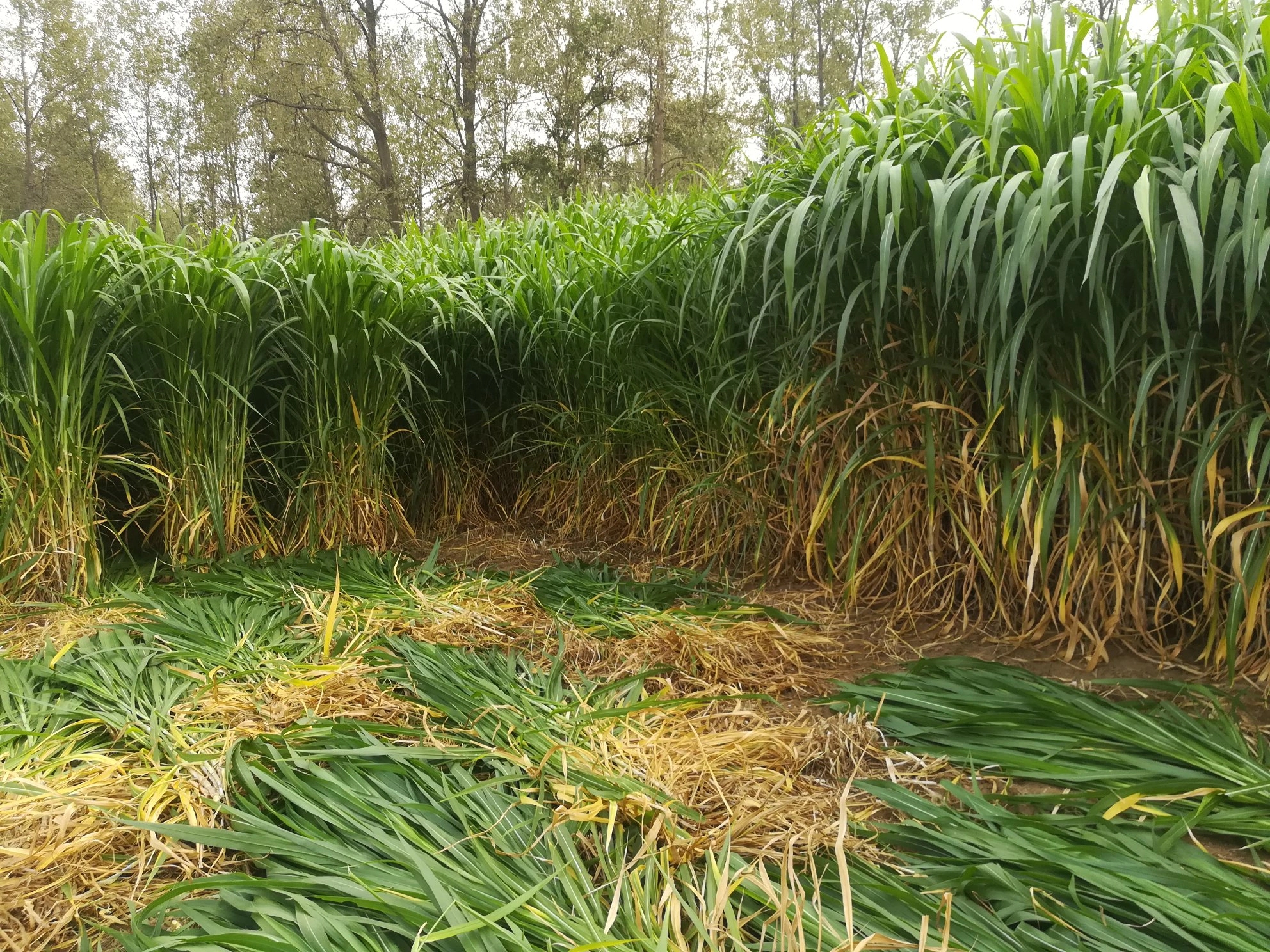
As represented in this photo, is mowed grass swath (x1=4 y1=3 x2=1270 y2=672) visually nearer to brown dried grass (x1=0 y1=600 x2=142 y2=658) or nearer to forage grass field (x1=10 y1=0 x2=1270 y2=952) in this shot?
forage grass field (x1=10 y1=0 x2=1270 y2=952)

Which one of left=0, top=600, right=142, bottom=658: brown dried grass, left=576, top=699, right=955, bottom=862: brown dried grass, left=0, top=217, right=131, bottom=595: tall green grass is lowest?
left=576, top=699, right=955, bottom=862: brown dried grass

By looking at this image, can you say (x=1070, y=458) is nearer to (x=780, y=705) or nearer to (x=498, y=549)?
(x=780, y=705)

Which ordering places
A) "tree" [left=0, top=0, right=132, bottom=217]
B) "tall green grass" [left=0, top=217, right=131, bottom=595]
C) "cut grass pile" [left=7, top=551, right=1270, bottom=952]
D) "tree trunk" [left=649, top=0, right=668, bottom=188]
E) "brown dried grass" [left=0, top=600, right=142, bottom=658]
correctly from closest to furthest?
1. "cut grass pile" [left=7, top=551, right=1270, bottom=952]
2. "brown dried grass" [left=0, top=600, right=142, bottom=658]
3. "tall green grass" [left=0, top=217, right=131, bottom=595]
4. "tree trunk" [left=649, top=0, right=668, bottom=188]
5. "tree" [left=0, top=0, right=132, bottom=217]

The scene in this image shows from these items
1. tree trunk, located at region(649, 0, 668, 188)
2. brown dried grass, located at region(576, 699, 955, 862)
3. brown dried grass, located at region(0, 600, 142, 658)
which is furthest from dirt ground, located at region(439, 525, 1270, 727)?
tree trunk, located at region(649, 0, 668, 188)

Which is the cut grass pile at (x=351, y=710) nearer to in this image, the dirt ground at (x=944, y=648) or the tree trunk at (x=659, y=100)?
the dirt ground at (x=944, y=648)

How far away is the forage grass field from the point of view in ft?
2.62

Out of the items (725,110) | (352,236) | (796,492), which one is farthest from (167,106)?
(796,492)

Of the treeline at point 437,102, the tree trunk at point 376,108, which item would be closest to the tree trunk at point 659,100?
the treeline at point 437,102

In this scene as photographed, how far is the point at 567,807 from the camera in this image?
0.93 meters

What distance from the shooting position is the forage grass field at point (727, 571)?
800mm

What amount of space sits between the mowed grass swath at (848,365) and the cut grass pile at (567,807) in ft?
1.23

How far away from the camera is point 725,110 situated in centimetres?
1362

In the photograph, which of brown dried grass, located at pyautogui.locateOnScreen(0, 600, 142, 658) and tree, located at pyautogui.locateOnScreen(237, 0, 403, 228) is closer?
brown dried grass, located at pyautogui.locateOnScreen(0, 600, 142, 658)

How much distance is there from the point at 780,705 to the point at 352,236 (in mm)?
13415
